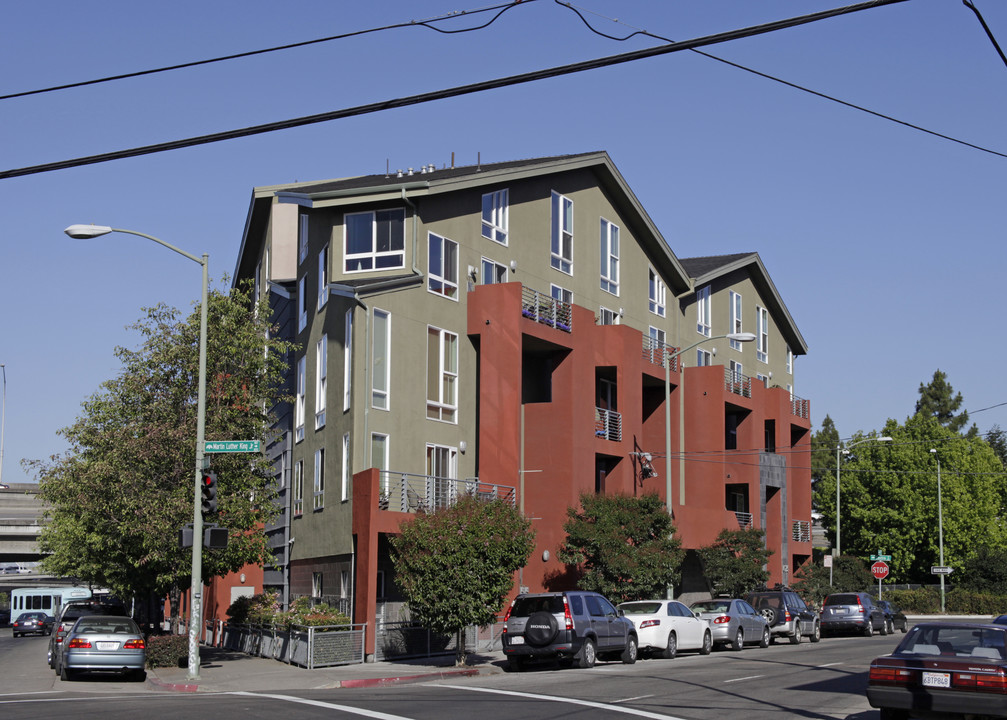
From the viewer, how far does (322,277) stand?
3541 cm

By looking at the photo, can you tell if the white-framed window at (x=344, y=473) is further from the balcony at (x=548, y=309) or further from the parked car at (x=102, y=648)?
the parked car at (x=102, y=648)

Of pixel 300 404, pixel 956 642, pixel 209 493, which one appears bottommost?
pixel 956 642

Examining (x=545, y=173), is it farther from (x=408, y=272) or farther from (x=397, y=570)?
(x=397, y=570)

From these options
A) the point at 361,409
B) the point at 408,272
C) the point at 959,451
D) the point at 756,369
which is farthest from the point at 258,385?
the point at 959,451

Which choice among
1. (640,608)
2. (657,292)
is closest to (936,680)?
(640,608)

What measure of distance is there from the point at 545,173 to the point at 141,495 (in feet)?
58.0

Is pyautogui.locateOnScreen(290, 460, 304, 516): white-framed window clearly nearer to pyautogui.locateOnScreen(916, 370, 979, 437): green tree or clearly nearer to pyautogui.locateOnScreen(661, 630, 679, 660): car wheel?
pyautogui.locateOnScreen(661, 630, 679, 660): car wheel

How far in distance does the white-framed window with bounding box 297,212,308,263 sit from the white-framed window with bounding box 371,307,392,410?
351 inches

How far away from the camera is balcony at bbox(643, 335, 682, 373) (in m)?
42.3

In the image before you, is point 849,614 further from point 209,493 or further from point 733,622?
point 209,493

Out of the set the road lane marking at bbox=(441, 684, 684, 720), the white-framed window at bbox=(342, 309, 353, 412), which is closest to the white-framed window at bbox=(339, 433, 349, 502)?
the white-framed window at bbox=(342, 309, 353, 412)

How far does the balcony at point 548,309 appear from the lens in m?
35.3

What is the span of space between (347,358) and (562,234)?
1086 cm

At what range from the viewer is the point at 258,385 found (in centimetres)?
2967
